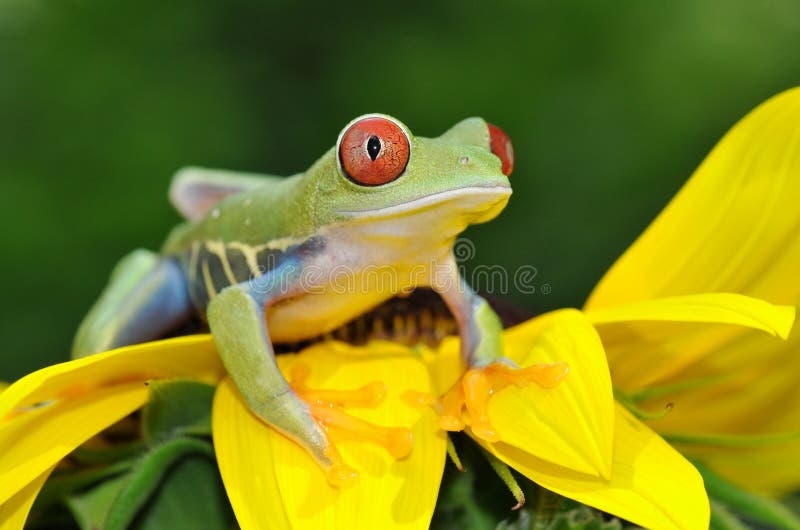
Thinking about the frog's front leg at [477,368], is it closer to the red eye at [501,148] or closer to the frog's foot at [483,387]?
the frog's foot at [483,387]

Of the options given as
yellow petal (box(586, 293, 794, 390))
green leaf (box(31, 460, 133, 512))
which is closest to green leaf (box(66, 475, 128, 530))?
green leaf (box(31, 460, 133, 512))

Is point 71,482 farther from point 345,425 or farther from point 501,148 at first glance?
point 501,148

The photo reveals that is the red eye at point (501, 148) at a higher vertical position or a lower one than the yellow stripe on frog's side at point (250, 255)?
higher

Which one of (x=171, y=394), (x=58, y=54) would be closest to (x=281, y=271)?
(x=171, y=394)

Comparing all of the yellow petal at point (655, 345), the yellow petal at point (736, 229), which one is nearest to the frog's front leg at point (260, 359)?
the yellow petal at point (655, 345)

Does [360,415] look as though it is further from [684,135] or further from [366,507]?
[684,135]

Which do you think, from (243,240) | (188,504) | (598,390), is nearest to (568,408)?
(598,390)
